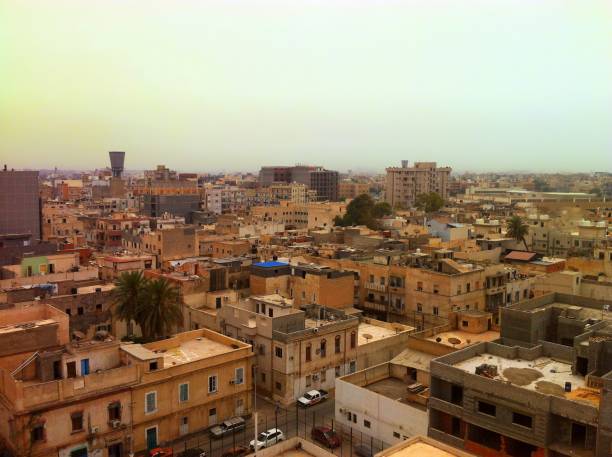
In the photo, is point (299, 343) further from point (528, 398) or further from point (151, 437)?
point (528, 398)

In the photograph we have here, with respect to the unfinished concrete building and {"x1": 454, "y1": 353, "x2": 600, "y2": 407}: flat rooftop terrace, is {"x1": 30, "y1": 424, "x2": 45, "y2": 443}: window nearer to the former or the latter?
the unfinished concrete building

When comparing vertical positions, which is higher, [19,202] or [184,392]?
[19,202]

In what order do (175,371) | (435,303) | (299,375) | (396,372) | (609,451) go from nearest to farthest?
(609,451) < (175,371) < (396,372) < (299,375) < (435,303)

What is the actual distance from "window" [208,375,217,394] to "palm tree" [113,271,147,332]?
9153 mm

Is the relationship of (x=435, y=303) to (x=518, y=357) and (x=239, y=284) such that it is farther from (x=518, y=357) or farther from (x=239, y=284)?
(x=518, y=357)

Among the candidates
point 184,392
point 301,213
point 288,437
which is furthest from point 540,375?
point 301,213

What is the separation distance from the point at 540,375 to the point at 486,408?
3.17 metres

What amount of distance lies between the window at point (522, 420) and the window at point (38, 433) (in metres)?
18.8

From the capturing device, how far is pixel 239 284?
45062 millimetres

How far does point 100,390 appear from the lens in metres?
25.5

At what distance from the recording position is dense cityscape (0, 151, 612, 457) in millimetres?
22844

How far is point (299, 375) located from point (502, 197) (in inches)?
4978

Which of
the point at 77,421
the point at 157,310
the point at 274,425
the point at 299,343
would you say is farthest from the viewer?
the point at 157,310

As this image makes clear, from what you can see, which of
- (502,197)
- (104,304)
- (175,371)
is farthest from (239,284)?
(502,197)
